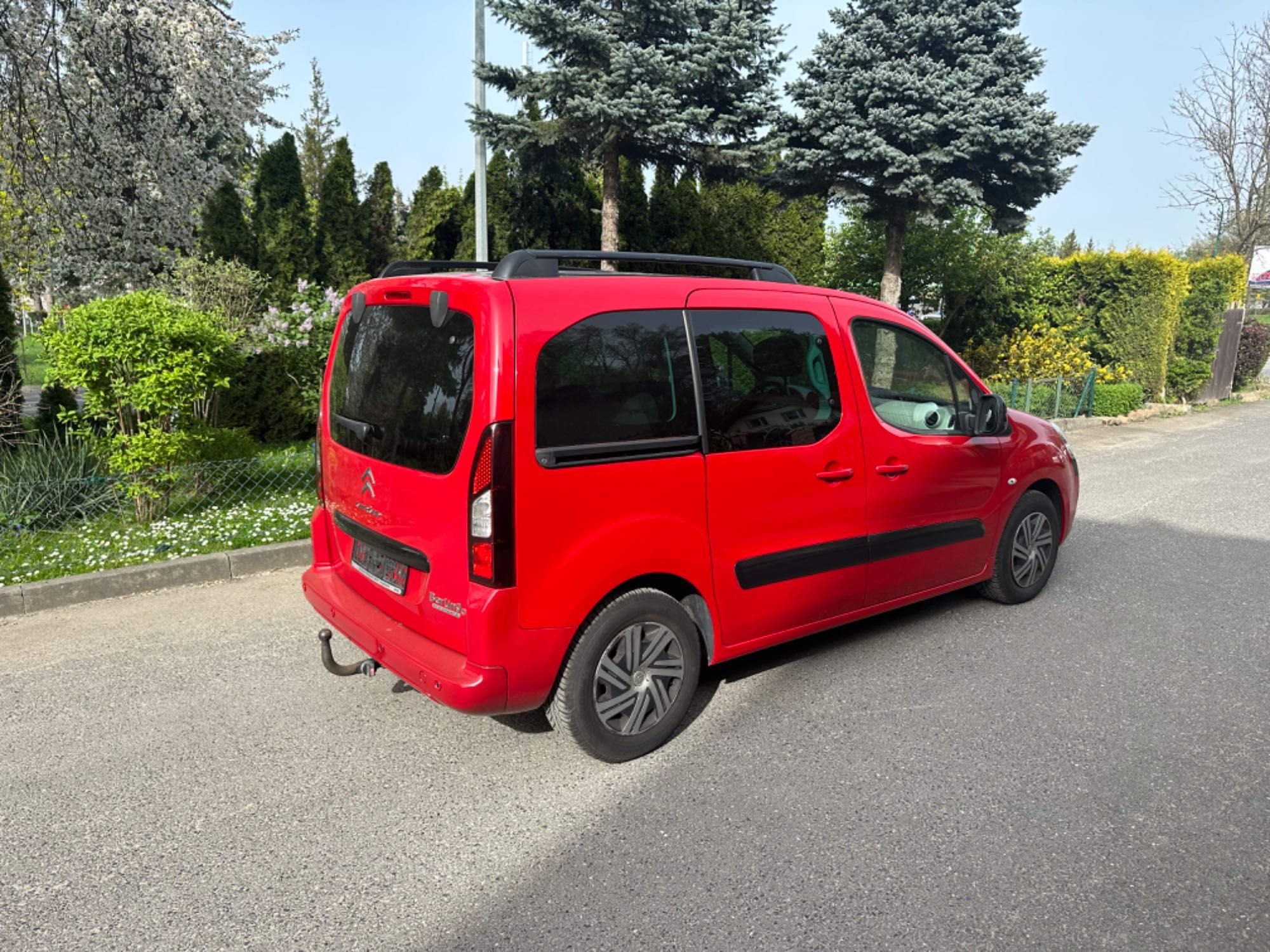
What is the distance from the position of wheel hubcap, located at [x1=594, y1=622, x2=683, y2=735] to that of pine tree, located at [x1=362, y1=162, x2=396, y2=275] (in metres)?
12.4

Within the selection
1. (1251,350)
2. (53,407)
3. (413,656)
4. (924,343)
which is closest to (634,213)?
(53,407)

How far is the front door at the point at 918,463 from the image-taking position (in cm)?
413

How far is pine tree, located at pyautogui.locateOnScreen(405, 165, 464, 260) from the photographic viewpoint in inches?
602

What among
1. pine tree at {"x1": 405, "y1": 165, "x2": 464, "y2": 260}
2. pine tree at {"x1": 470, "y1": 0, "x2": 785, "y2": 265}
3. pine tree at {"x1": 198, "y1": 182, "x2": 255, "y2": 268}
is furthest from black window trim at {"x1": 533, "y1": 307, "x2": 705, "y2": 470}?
pine tree at {"x1": 405, "y1": 165, "x2": 464, "y2": 260}

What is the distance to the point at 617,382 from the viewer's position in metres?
3.18

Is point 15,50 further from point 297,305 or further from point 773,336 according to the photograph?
point 773,336

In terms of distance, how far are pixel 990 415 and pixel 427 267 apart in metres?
3.03

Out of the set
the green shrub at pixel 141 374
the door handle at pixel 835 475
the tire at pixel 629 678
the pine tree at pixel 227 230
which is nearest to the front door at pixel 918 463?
the door handle at pixel 835 475

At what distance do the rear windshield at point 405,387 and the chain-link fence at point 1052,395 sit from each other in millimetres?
11607

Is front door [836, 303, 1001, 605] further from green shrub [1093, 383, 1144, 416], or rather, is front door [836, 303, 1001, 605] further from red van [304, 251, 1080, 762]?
green shrub [1093, 383, 1144, 416]

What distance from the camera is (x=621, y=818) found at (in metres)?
3.02

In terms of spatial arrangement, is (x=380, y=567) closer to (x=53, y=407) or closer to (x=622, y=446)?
(x=622, y=446)

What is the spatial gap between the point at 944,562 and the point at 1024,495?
885 millimetres

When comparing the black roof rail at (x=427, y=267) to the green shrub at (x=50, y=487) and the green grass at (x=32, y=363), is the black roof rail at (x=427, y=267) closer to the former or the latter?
the green shrub at (x=50, y=487)
